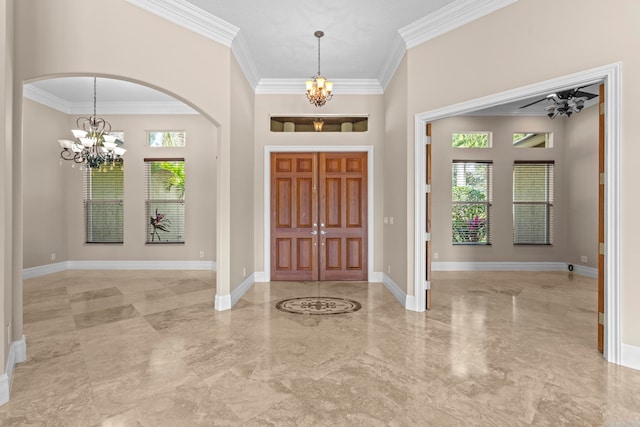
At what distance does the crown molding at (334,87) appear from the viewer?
6496 millimetres

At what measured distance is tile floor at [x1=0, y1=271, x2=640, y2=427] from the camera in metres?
2.30

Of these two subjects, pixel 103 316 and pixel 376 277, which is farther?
pixel 376 277

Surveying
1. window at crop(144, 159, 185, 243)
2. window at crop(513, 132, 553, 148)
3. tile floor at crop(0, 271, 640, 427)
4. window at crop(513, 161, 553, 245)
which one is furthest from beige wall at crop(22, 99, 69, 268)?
window at crop(513, 132, 553, 148)

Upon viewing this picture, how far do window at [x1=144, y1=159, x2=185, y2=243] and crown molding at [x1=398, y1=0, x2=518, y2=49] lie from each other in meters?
5.63

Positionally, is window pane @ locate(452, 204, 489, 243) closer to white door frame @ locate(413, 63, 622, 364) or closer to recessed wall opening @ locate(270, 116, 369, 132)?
recessed wall opening @ locate(270, 116, 369, 132)

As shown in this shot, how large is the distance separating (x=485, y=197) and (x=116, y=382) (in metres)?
7.67

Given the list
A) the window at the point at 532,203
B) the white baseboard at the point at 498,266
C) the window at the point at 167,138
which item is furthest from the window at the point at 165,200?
the window at the point at 532,203

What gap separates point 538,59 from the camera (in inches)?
137

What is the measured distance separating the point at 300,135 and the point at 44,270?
5949 mm

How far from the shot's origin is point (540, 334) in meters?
3.86

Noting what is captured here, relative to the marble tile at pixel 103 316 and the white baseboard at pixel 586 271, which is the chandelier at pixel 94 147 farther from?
the white baseboard at pixel 586 271

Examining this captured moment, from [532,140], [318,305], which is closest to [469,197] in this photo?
[532,140]

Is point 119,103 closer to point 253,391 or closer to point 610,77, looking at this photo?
point 253,391

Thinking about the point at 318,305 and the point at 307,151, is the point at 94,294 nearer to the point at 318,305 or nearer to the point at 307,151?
the point at 318,305
